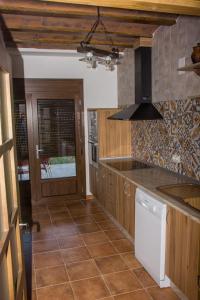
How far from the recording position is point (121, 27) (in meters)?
3.27

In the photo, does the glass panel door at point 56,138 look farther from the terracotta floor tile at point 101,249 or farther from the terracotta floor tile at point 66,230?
the terracotta floor tile at point 101,249

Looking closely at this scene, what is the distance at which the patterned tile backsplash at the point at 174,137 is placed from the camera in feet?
9.36

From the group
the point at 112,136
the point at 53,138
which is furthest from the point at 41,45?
the point at 112,136

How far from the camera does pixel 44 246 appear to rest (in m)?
3.29

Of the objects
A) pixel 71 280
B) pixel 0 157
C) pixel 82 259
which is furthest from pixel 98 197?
pixel 0 157

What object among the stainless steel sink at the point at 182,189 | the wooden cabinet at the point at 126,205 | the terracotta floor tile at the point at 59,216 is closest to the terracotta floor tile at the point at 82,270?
the wooden cabinet at the point at 126,205

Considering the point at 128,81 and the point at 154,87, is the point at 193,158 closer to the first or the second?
the point at 154,87

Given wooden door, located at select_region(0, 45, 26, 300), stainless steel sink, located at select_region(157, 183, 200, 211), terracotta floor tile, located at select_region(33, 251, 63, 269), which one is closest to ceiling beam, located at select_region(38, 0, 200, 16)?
wooden door, located at select_region(0, 45, 26, 300)

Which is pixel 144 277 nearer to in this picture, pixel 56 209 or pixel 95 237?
pixel 95 237

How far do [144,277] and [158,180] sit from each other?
3.38ft

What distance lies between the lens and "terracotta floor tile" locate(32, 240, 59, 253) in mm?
3215

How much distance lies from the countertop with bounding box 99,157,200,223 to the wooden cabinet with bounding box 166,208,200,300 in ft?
0.18

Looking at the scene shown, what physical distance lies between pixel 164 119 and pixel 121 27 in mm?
1283

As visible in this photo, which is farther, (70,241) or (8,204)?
(70,241)
